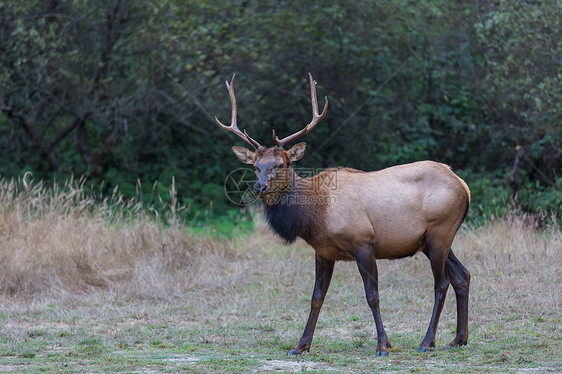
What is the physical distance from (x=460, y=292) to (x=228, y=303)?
3207 mm

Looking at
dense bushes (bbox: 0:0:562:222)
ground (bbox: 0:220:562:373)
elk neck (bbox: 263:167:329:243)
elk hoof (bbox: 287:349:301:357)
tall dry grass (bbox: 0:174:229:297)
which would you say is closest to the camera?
ground (bbox: 0:220:562:373)

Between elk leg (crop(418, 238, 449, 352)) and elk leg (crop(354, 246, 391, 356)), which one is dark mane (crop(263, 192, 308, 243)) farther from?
elk leg (crop(418, 238, 449, 352))

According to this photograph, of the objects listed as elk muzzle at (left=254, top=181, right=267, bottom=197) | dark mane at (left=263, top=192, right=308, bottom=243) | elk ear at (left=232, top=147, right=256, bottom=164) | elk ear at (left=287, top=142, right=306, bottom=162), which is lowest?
dark mane at (left=263, top=192, right=308, bottom=243)

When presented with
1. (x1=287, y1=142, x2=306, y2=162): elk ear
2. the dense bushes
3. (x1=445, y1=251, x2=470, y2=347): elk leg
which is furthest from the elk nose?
the dense bushes

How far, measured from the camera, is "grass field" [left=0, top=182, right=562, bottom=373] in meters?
6.62

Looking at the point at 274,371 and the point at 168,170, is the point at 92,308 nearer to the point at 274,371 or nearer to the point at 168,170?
the point at 274,371

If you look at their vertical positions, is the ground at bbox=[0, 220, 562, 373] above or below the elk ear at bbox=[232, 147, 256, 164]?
below

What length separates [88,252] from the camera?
10.5m

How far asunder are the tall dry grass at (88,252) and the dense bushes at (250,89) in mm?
5112

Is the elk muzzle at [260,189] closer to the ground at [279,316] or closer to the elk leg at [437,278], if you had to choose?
the ground at [279,316]

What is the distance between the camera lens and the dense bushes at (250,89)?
15.6 metres

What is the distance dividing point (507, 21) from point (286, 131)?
6.32 meters

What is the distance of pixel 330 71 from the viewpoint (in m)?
17.1

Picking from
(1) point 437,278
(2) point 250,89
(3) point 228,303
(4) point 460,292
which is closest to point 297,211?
(1) point 437,278
